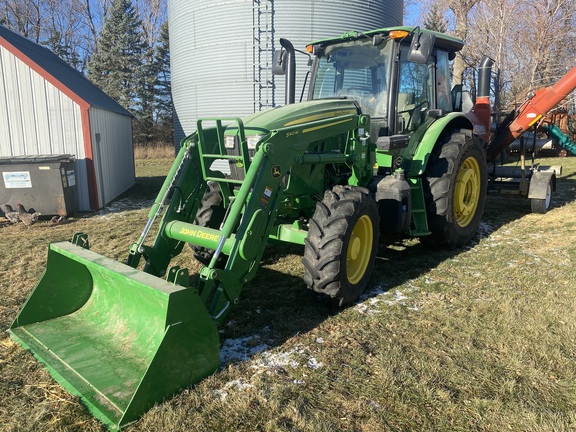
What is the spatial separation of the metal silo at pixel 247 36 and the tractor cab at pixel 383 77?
7026 millimetres

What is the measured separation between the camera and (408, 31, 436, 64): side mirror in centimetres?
440

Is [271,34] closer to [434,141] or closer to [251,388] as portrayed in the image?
[434,141]

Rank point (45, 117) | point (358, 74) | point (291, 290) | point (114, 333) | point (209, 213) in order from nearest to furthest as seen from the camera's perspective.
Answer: point (114, 333) → point (291, 290) → point (209, 213) → point (358, 74) → point (45, 117)

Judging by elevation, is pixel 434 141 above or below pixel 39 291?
above

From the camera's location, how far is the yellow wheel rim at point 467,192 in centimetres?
599

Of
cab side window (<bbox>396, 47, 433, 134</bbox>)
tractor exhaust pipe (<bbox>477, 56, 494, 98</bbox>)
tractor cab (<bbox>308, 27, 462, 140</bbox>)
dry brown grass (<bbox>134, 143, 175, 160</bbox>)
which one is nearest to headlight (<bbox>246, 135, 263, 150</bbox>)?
tractor cab (<bbox>308, 27, 462, 140</bbox>)

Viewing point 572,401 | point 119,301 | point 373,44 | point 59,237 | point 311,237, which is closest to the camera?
point 572,401

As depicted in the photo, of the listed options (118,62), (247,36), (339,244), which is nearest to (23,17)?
(118,62)

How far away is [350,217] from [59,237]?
5428 mm

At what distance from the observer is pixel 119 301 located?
359 centimetres

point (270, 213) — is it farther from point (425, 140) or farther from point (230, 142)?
point (425, 140)

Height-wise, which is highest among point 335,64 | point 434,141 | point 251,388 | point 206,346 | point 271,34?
point 271,34

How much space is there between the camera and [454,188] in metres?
5.59

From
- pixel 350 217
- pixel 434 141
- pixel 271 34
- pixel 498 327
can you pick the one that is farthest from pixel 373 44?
pixel 271 34
